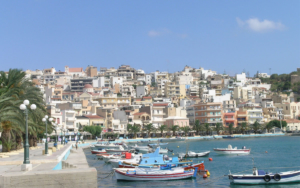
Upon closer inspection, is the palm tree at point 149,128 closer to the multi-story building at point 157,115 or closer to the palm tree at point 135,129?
the palm tree at point 135,129

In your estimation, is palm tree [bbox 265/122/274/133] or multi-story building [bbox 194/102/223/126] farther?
palm tree [bbox 265/122/274/133]

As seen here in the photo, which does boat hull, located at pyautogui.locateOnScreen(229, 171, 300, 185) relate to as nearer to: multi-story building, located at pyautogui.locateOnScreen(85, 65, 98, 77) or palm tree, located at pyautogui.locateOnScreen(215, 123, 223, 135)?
palm tree, located at pyautogui.locateOnScreen(215, 123, 223, 135)

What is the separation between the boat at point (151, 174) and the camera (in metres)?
29.6

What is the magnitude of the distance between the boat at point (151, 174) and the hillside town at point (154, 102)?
111 ft

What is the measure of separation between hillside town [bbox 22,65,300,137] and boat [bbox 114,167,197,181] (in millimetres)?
33724

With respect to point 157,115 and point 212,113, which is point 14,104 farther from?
point 212,113

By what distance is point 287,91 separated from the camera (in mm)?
163250

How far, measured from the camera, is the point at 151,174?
29.7 metres

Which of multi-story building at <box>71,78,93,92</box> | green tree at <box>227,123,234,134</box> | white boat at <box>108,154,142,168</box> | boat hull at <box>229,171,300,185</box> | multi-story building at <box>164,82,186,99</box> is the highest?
multi-story building at <box>71,78,93,92</box>

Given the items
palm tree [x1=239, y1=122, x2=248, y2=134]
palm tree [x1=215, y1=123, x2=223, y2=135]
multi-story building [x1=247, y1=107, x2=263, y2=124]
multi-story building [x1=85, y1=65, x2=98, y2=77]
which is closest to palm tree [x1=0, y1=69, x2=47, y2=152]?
palm tree [x1=215, y1=123, x2=223, y2=135]

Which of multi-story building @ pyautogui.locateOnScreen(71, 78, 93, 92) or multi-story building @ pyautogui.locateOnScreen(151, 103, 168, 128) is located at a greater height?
multi-story building @ pyautogui.locateOnScreen(71, 78, 93, 92)

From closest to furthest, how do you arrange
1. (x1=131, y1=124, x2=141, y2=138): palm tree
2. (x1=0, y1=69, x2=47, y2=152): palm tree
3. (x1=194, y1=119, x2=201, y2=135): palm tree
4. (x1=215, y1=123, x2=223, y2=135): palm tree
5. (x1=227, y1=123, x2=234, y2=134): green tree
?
(x1=0, y1=69, x2=47, y2=152): palm tree < (x1=131, y1=124, x2=141, y2=138): palm tree < (x1=194, y1=119, x2=201, y2=135): palm tree < (x1=215, y1=123, x2=223, y2=135): palm tree < (x1=227, y1=123, x2=234, y2=134): green tree

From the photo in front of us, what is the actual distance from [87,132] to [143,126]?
21402mm

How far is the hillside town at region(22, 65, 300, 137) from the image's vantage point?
98750 mm
